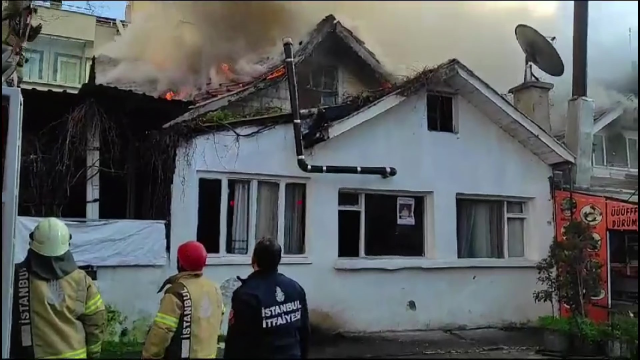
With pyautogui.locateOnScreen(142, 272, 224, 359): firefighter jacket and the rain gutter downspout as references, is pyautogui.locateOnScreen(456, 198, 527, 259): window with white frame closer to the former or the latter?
the rain gutter downspout

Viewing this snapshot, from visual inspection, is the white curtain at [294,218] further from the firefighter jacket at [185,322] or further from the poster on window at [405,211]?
the firefighter jacket at [185,322]

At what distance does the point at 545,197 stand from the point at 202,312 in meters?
9.99

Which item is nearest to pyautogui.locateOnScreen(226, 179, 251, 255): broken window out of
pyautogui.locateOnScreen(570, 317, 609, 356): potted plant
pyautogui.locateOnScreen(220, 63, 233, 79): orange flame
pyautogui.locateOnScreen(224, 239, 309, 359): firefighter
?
pyautogui.locateOnScreen(570, 317, 609, 356): potted plant

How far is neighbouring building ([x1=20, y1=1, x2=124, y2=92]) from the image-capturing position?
18.0 meters

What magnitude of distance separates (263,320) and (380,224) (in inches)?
300

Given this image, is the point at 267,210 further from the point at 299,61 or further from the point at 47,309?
the point at 47,309

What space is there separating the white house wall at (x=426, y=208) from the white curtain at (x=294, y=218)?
138 mm

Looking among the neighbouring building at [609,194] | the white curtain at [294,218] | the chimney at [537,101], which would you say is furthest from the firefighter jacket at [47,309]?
the chimney at [537,101]

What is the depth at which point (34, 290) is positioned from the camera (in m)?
3.47

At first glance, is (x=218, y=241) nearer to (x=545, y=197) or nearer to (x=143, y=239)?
(x=143, y=239)

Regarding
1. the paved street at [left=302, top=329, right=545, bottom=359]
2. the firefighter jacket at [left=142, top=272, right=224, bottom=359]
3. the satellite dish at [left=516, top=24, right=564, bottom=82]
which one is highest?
the satellite dish at [left=516, top=24, right=564, bottom=82]

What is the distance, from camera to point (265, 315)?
3.65 metres

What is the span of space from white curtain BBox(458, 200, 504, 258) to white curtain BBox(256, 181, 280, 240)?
3.71 metres

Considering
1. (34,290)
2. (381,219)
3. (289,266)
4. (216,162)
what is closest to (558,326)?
(381,219)
